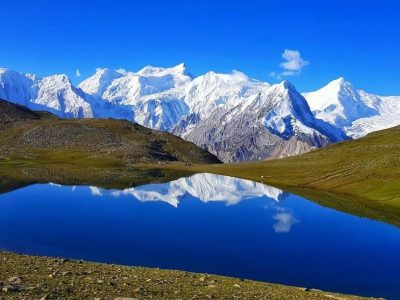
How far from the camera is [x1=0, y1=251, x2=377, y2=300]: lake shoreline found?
84.1 ft

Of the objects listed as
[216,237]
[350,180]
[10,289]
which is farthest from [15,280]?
[350,180]

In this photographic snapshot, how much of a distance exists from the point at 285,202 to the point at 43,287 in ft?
296

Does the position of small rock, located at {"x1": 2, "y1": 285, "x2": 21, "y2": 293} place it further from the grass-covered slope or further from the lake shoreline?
the grass-covered slope

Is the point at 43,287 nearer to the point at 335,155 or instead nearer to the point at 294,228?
the point at 294,228

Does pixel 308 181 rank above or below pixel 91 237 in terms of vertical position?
above

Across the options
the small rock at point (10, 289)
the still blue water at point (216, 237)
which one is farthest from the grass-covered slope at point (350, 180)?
the small rock at point (10, 289)

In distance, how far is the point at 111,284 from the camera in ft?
96.6

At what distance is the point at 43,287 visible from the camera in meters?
25.9

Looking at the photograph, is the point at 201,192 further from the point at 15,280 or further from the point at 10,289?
the point at 10,289

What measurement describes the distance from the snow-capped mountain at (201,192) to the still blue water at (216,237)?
92.0 inches

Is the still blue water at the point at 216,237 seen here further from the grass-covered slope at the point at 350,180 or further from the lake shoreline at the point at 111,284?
the lake shoreline at the point at 111,284

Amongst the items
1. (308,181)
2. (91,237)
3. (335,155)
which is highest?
(335,155)

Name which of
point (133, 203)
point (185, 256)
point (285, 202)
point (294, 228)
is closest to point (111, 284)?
point (185, 256)

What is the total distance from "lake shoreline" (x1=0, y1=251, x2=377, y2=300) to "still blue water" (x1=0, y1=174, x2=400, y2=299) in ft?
33.9
